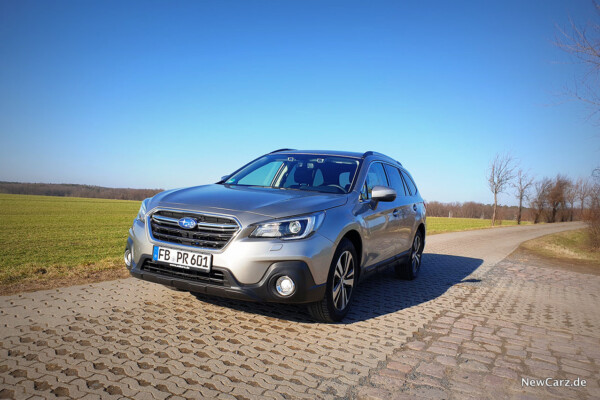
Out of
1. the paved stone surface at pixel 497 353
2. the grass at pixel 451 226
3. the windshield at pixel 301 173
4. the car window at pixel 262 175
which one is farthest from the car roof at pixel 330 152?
the grass at pixel 451 226

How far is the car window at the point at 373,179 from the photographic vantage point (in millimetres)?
5035

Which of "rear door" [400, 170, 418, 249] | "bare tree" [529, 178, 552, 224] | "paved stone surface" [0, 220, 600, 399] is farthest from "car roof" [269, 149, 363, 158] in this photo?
"bare tree" [529, 178, 552, 224]

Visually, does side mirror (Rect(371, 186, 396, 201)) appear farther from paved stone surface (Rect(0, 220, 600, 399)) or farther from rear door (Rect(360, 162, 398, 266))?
paved stone surface (Rect(0, 220, 600, 399))

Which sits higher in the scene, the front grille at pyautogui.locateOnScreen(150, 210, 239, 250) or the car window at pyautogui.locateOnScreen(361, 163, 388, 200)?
the car window at pyautogui.locateOnScreen(361, 163, 388, 200)

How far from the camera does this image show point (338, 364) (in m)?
3.19

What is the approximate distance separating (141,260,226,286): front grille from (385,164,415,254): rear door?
3.01 meters

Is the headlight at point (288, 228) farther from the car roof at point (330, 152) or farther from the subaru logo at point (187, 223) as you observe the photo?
the car roof at point (330, 152)

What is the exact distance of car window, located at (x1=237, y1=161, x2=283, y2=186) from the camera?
5.25 metres

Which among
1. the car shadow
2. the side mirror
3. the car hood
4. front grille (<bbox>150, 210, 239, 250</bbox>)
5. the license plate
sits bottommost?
the car shadow

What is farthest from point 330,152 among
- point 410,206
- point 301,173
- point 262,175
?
point 410,206

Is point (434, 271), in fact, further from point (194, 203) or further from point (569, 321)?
point (194, 203)

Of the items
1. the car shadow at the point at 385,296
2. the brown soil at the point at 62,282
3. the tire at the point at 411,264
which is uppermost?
the tire at the point at 411,264

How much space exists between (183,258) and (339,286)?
1.61 m

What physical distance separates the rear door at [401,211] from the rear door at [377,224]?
0.16 meters
